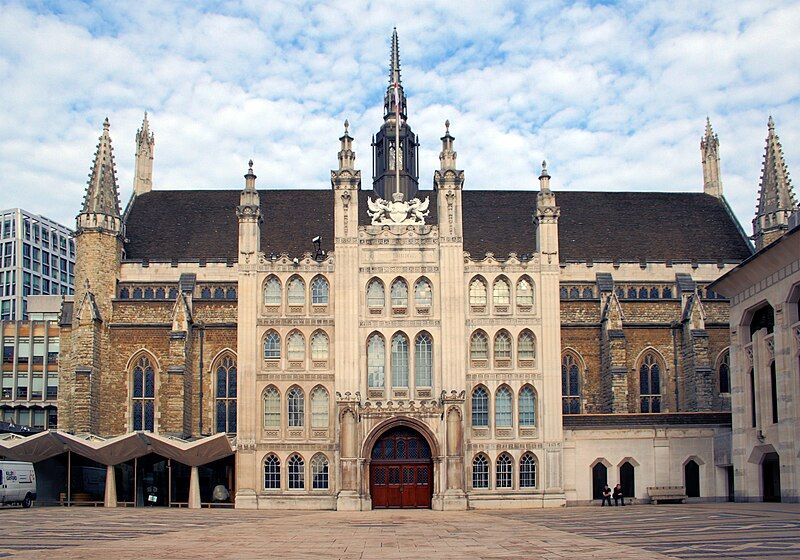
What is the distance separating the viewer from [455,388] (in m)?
51.5

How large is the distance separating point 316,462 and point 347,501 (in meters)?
3.13

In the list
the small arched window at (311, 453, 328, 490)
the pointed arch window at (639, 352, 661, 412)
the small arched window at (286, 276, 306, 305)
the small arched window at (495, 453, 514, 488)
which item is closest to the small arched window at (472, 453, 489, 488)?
the small arched window at (495, 453, 514, 488)

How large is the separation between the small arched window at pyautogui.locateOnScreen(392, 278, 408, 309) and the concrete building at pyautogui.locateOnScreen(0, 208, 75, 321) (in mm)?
111949

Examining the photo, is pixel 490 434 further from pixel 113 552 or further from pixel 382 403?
pixel 113 552

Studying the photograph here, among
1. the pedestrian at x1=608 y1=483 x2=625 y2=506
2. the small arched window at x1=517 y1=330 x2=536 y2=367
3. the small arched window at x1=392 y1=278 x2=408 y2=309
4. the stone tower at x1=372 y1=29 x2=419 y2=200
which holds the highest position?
the stone tower at x1=372 y1=29 x2=419 y2=200

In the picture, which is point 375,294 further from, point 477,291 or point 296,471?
point 296,471

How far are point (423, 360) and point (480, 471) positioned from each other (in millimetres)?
6124

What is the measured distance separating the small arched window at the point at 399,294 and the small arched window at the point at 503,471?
29.4 feet

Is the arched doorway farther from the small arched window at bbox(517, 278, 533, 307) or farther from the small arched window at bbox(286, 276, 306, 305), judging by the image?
the small arched window at bbox(517, 278, 533, 307)

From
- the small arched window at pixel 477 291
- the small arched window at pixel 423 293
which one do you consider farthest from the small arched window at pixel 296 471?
the small arched window at pixel 477 291

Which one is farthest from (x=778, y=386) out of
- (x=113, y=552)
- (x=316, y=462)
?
(x=113, y=552)

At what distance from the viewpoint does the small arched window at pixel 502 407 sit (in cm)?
5206

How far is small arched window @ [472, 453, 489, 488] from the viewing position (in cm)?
5150

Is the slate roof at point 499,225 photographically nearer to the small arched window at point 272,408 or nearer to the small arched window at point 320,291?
the small arched window at point 320,291
